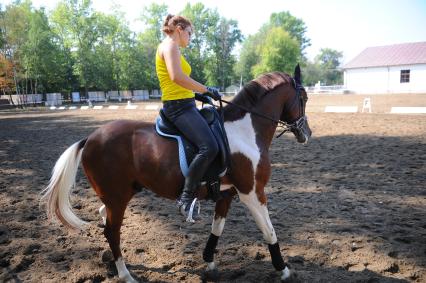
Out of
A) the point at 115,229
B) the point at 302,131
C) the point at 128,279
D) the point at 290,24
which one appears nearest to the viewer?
the point at 128,279

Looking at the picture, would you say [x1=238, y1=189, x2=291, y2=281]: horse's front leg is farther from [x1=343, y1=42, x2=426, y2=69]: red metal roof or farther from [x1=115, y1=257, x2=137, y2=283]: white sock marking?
[x1=343, y1=42, x2=426, y2=69]: red metal roof

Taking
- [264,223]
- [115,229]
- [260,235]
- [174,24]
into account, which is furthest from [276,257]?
[174,24]

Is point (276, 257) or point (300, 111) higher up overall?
point (300, 111)

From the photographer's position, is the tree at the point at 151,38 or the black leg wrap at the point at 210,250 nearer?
the black leg wrap at the point at 210,250

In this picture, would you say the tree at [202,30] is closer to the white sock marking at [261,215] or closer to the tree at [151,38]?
the tree at [151,38]

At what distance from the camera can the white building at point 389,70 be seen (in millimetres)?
51094

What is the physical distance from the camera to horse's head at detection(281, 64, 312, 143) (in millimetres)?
4070

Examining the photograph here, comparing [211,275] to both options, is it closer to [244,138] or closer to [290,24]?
[244,138]

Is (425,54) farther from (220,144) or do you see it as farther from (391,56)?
(220,144)

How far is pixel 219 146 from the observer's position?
3492 mm

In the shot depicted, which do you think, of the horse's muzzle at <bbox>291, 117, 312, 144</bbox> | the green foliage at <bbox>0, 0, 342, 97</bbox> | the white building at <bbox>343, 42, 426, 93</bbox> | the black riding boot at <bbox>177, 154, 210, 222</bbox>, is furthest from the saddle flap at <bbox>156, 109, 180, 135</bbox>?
the white building at <bbox>343, 42, 426, 93</bbox>

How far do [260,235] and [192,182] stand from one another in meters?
1.89

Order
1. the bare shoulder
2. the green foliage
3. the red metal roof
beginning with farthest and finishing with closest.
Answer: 1. the red metal roof
2. the green foliage
3. the bare shoulder

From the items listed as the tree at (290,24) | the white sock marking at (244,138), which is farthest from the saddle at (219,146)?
the tree at (290,24)
